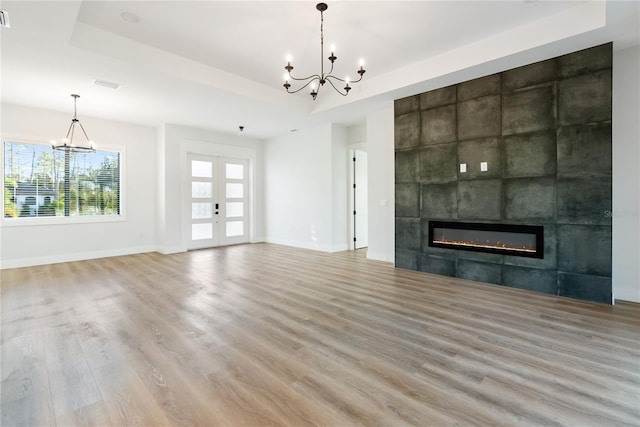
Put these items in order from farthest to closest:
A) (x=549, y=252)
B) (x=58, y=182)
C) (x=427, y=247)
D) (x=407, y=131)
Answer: (x=58, y=182)
(x=407, y=131)
(x=427, y=247)
(x=549, y=252)

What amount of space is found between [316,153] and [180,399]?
20.8ft

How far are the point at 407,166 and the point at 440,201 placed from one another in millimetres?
884

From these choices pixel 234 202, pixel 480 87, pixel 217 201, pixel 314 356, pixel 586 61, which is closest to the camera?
pixel 314 356

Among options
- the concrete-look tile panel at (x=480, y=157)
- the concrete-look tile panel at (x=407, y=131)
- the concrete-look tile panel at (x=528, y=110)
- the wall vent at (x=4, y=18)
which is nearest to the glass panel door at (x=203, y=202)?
the wall vent at (x=4, y=18)

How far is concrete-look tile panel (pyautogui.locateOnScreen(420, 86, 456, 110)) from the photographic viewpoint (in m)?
4.85

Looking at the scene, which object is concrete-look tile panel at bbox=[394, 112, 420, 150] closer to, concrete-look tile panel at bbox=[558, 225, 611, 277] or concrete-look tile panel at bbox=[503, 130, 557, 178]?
concrete-look tile panel at bbox=[503, 130, 557, 178]

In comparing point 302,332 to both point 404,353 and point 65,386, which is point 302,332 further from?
point 65,386

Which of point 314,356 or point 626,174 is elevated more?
point 626,174

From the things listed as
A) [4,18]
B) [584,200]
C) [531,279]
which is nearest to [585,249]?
[584,200]

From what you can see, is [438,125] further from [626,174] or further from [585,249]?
[585,249]

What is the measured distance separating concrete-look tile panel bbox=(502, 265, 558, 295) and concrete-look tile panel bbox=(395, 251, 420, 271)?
1.37m

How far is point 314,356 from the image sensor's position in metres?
2.44

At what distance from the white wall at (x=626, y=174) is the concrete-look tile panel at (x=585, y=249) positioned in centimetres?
44

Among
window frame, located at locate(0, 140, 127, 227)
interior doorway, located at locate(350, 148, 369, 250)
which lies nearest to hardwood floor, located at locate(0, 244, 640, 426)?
window frame, located at locate(0, 140, 127, 227)
